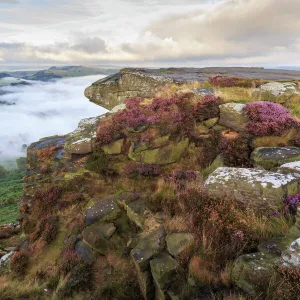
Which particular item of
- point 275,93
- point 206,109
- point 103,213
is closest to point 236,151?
point 206,109

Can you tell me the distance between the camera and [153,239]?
6078 millimetres

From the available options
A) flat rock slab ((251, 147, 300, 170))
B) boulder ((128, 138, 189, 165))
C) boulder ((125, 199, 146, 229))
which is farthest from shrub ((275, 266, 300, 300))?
boulder ((128, 138, 189, 165))

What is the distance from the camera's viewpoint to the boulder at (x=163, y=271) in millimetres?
5094

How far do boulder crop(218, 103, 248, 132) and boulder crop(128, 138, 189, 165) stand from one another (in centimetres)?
224

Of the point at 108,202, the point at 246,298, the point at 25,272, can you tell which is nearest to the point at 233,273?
the point at 246,298

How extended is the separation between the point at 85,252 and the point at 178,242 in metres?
3.40

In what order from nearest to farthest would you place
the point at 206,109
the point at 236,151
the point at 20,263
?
the point at 20,263 → the point at 236,151 → the point at 206,109

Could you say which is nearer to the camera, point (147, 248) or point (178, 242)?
point (178, 242)

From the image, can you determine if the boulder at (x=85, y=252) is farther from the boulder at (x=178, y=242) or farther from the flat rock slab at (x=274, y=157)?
the flat rock slab at (x=274, y=157)

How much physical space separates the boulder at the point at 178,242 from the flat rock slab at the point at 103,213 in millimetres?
2796

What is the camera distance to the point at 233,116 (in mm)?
10742

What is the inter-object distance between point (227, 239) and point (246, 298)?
142cm

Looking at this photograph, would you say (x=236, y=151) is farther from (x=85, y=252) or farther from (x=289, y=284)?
(x=85, y=252)

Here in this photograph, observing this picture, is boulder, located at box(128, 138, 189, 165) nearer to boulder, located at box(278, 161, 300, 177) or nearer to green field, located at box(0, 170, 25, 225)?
boulder, located at box(278, 161, 300, 177)
